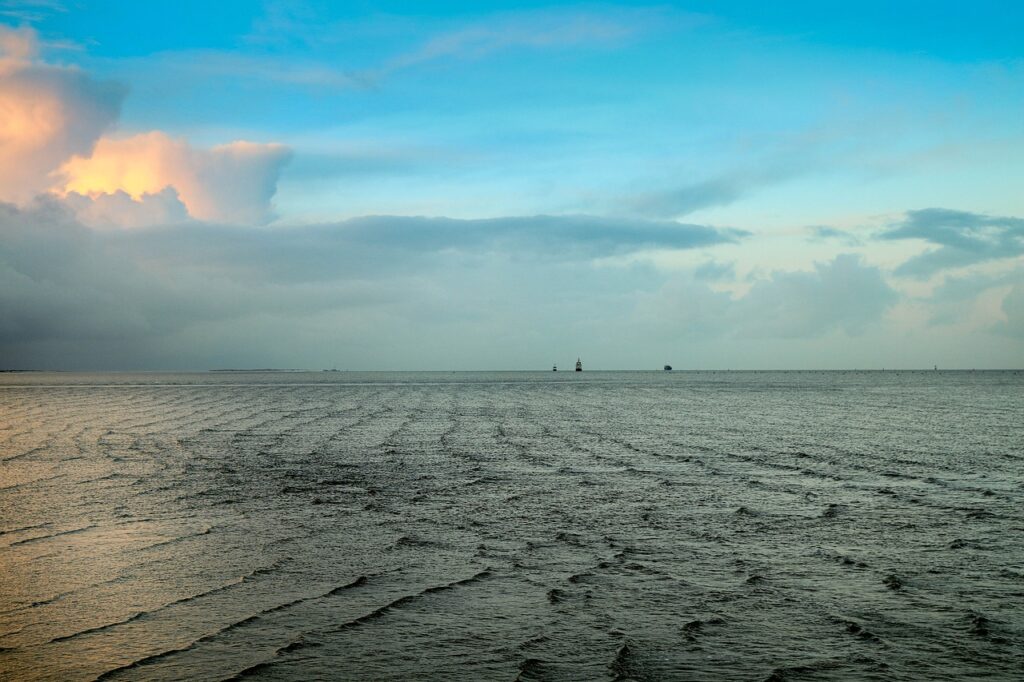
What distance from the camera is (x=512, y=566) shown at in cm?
876

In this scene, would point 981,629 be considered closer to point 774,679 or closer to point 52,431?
point 774,679

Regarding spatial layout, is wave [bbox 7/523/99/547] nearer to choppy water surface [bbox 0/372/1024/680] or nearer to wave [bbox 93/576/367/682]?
choppy water surface [bbox 0/372/1024/680]

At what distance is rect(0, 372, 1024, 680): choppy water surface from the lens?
19.6ft

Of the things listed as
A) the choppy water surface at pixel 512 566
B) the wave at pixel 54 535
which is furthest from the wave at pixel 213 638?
the wave at pixel 54 535

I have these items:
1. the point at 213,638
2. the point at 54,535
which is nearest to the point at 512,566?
the point at 213,638

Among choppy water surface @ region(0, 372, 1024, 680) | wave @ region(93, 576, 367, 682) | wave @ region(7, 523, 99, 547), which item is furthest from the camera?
wave @ region(7, 523, 99, 547)

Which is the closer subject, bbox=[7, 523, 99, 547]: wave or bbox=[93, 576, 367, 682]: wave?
bbox=[93, 576, 367, 682]: wave

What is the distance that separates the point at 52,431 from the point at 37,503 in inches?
627

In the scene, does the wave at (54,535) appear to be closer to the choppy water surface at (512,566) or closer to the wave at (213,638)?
the choppy water surface at (512,566)

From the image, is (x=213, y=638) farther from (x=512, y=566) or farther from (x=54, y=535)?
(x=54, y=535)

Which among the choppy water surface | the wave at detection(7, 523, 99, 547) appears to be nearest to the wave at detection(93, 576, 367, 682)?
the choppy water surface

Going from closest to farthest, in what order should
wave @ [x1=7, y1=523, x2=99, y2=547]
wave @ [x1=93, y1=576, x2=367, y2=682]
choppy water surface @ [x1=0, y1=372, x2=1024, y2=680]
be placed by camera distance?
wave @ [x1=93, y1=576, x2=367, y2=682] → choppy water surface @ [x1=0, y1=372, x2=1024, y2=680] → wave @ [x1=7, y1=523, x2=99, y2=547]

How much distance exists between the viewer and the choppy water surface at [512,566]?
5977mm

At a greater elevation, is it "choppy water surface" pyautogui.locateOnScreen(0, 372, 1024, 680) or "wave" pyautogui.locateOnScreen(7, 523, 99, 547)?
"choppy water surface" pyautogui.locateOnScreen(0, 372, 1024, 680)
